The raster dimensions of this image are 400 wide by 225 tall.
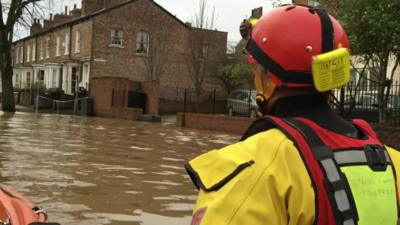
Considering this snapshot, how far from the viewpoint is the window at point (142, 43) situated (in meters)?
44.6

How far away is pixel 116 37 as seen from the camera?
43969 millimetres

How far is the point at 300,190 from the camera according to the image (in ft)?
4.90

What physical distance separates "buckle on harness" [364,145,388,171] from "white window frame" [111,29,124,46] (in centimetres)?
4277

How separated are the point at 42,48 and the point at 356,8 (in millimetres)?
45798

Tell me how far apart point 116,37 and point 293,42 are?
141 feet

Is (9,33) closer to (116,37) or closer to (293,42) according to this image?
(116,37)

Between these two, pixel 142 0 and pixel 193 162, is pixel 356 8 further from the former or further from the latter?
pixel 142 0

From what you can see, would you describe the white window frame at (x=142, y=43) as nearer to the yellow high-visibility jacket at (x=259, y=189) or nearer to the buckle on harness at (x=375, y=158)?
the buckle on harness at (x=375, y=158)

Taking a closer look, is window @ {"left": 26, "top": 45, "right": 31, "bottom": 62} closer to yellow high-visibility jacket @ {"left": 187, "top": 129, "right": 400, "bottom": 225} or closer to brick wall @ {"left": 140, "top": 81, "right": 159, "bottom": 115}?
brick wall @ {"left": 140, "top": 81, "right": 159, "bottom": 115}

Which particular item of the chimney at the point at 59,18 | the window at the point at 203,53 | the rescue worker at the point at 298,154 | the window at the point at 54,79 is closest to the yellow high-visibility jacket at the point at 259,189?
the rescue worker at the point at 298,154

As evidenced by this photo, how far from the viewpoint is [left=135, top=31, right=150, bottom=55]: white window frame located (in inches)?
1756

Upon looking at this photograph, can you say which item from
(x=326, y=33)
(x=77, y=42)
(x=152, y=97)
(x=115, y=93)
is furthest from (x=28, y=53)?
(x=326, y=33)

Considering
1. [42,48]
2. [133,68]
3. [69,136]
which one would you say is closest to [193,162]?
[69,136]

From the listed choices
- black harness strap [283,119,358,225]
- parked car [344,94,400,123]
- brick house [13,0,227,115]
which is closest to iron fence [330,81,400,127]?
parked car [344,94,400,123]
